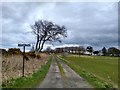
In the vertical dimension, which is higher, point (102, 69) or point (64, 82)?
point (64, 82)

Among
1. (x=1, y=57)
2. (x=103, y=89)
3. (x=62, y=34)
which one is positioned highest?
(x=62, y=34)

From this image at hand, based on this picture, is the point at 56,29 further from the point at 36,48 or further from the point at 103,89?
Answer: the point at 103,89

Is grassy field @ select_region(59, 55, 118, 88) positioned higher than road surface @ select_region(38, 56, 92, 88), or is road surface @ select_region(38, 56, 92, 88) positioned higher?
road surface @ select_region(38, 56, 92, 88)

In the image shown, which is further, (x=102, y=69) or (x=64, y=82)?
(x=102, y=69)

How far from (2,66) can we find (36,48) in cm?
5616

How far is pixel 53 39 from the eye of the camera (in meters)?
79.9

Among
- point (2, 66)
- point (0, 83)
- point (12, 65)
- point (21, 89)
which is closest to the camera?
point (21, 89)

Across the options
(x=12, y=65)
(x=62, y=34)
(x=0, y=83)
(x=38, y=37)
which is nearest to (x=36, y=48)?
(x=38, y=37)

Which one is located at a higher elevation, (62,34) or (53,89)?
(62,34)

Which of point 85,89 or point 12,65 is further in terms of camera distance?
point 12,65

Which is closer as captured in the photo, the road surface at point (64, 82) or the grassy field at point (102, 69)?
the road surface at point (64, 82)

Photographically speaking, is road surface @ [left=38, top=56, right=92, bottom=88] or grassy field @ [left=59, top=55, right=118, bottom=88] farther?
grassy field @ [left=59, top=55, right=118, bottom=88]

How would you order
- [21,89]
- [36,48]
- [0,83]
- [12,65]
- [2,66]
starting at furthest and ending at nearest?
[36,48] < [12,65] < [2,66] < [0,83] < [21,89]

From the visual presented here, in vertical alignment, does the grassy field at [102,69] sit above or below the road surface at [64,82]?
below
